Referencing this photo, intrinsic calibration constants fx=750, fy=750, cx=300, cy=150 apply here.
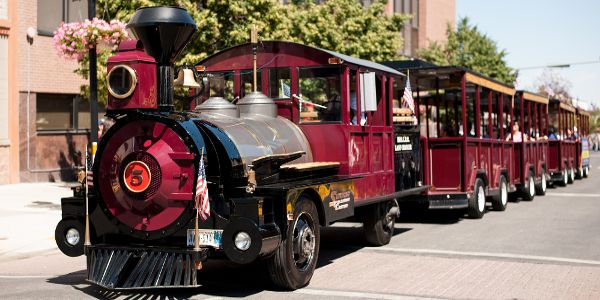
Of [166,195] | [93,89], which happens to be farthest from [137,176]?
[93,89]

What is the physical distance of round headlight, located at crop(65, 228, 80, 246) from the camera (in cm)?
802

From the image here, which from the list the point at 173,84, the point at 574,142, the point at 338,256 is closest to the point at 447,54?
the point at 574,142

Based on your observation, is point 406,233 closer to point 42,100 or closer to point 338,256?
point 338,256

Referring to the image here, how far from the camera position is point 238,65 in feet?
33.7

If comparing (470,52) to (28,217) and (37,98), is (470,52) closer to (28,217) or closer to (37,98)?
(37,98)

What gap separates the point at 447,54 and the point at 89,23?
29081 millimetres

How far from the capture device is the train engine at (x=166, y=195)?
23.9 ft

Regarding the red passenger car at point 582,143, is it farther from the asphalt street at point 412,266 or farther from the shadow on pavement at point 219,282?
the shadow on pavement at point 219,282

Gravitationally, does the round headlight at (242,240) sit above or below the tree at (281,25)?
below

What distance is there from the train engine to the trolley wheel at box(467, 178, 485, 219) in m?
7.85

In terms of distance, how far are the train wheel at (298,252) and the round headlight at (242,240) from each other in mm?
615

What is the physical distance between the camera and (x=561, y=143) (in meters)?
25.0

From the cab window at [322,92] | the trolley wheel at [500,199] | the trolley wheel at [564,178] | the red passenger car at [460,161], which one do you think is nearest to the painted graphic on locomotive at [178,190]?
the cab window at [322,92]

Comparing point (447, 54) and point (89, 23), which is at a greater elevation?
point (447, 54)
